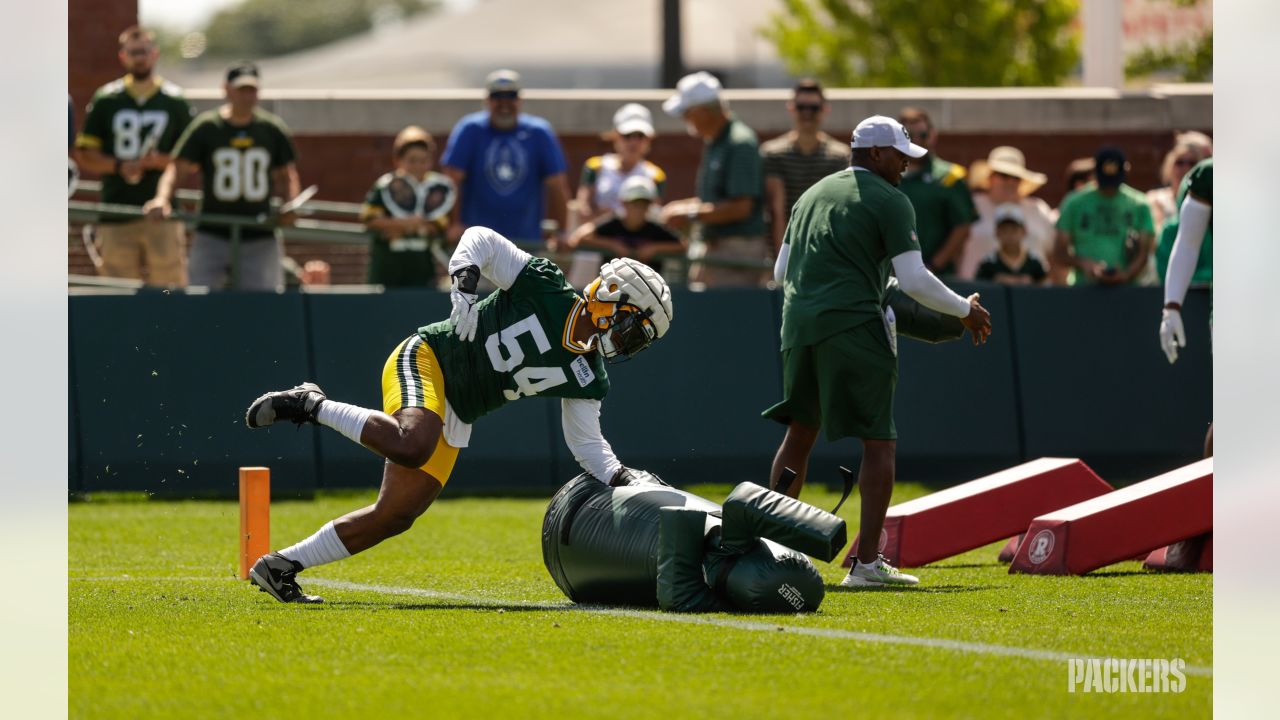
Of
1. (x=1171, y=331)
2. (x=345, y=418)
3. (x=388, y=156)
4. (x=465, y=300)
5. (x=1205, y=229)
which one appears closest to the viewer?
(x=345, y=418)

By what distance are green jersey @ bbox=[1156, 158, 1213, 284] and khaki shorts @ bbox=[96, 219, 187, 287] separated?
6775 mm

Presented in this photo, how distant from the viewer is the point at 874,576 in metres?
8.73

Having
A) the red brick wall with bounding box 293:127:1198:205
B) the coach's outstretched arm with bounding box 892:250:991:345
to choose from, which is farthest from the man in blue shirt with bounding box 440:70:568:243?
the coach's outstretched arm with bounding box 892:250:991:345

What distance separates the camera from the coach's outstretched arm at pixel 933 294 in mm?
8508

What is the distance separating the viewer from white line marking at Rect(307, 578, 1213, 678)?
6387 millimetres

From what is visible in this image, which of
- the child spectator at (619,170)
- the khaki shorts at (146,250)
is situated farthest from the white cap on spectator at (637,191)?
the khaki shorts at (146,250)

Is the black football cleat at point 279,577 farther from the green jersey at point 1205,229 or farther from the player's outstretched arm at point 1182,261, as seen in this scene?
the green jersey at point 1205,229

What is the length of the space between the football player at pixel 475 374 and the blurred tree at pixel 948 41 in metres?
24.9

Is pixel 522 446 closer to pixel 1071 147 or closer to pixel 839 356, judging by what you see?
pixel 839 356

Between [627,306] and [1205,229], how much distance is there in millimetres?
3715

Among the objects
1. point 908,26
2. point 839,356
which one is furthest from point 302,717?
point 908,26

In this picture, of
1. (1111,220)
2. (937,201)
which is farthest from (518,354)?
(1111,220)

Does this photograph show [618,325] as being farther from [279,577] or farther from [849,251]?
[279,577]
